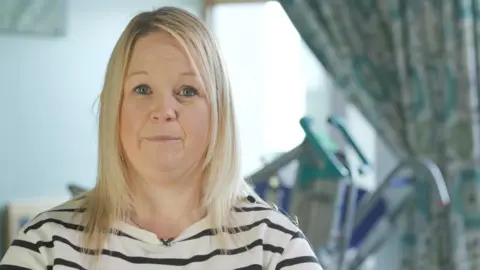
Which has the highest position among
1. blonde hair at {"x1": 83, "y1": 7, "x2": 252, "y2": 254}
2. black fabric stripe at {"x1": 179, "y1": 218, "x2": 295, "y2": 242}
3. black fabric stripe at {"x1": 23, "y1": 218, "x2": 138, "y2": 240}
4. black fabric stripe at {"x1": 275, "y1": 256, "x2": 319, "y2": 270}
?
blonde hair at {"x1": 83, "y1": 7, "x2": 252, "y2": 254}

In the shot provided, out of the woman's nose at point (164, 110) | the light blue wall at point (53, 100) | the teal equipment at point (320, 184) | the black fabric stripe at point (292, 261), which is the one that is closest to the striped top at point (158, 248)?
the black fabric stripe at point (292, 261)

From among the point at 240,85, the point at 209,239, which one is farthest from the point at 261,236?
the point at 240,85

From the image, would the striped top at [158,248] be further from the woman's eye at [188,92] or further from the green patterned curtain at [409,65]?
the green patterned curtain at [409,65]

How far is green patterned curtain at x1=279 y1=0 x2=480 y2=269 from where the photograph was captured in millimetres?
2279

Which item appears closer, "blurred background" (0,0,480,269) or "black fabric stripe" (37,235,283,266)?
"black fabric stripe" (37,235,283,266)

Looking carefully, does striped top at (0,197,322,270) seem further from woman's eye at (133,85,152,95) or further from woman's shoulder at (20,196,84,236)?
woman's eye at (133,85,152,95)

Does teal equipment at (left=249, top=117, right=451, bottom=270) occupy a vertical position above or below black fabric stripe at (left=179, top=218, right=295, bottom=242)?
below

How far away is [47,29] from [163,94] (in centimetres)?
166

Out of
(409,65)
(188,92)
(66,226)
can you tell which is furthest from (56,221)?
(409,65)

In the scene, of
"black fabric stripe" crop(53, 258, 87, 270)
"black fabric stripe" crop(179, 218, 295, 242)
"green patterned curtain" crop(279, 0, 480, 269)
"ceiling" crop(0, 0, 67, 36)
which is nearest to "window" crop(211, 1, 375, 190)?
"green patterned curtain" crop(279, 0, 480, 269)

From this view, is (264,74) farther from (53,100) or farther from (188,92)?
(188,92)

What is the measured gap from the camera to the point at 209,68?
1.09 meters

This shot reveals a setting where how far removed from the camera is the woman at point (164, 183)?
1.07m

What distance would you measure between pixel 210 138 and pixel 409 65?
1.44 metres
